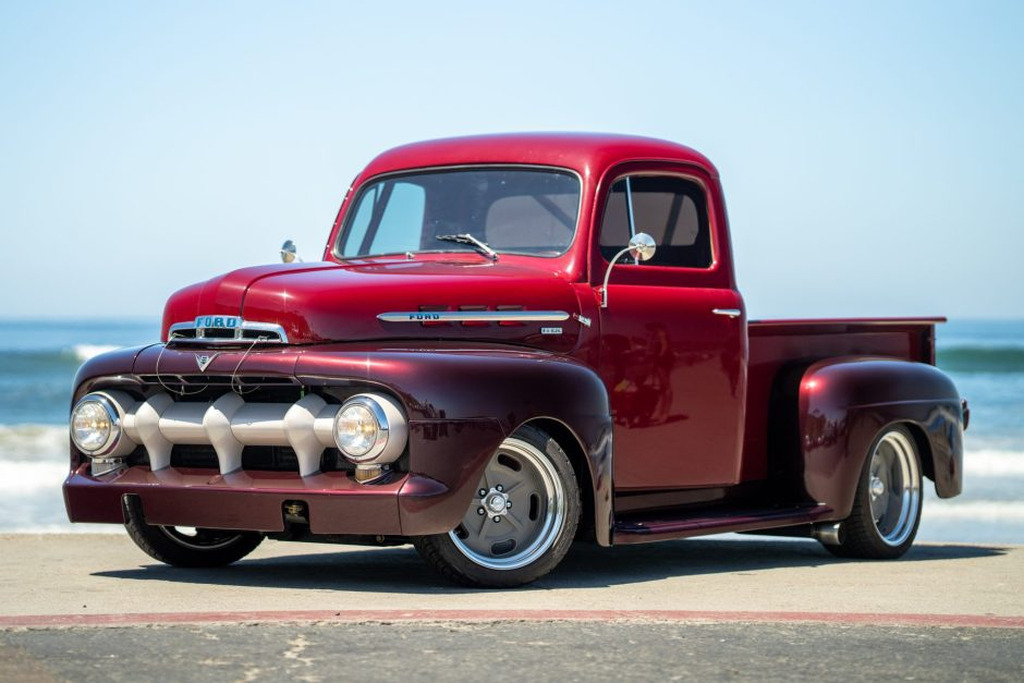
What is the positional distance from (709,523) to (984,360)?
132 ft

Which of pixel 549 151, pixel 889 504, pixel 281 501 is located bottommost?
pixel 889 504

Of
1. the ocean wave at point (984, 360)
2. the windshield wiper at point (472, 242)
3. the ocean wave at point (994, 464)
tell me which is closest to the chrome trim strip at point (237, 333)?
the windshield wiper at point (472, 242)

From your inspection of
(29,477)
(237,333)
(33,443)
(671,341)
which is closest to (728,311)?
(671,341)

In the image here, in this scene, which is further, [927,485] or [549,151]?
[927,485]

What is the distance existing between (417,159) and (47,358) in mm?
38338

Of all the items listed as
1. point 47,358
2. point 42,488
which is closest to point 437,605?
point 42,488

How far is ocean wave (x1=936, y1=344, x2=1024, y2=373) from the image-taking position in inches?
1741

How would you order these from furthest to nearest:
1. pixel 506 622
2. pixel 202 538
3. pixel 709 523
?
pixel 202 538 → pixel 709 523 → pixel 506 622

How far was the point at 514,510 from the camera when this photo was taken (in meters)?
7.10

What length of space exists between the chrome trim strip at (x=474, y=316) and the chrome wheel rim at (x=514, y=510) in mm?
615

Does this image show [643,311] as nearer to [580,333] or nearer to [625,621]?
[580,333]

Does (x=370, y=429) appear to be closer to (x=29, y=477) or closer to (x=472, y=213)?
(x=472, y=213)

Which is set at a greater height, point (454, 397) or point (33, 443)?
point (454, 397)

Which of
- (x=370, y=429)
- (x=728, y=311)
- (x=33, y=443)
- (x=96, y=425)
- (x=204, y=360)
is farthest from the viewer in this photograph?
(x=33, y=443)
